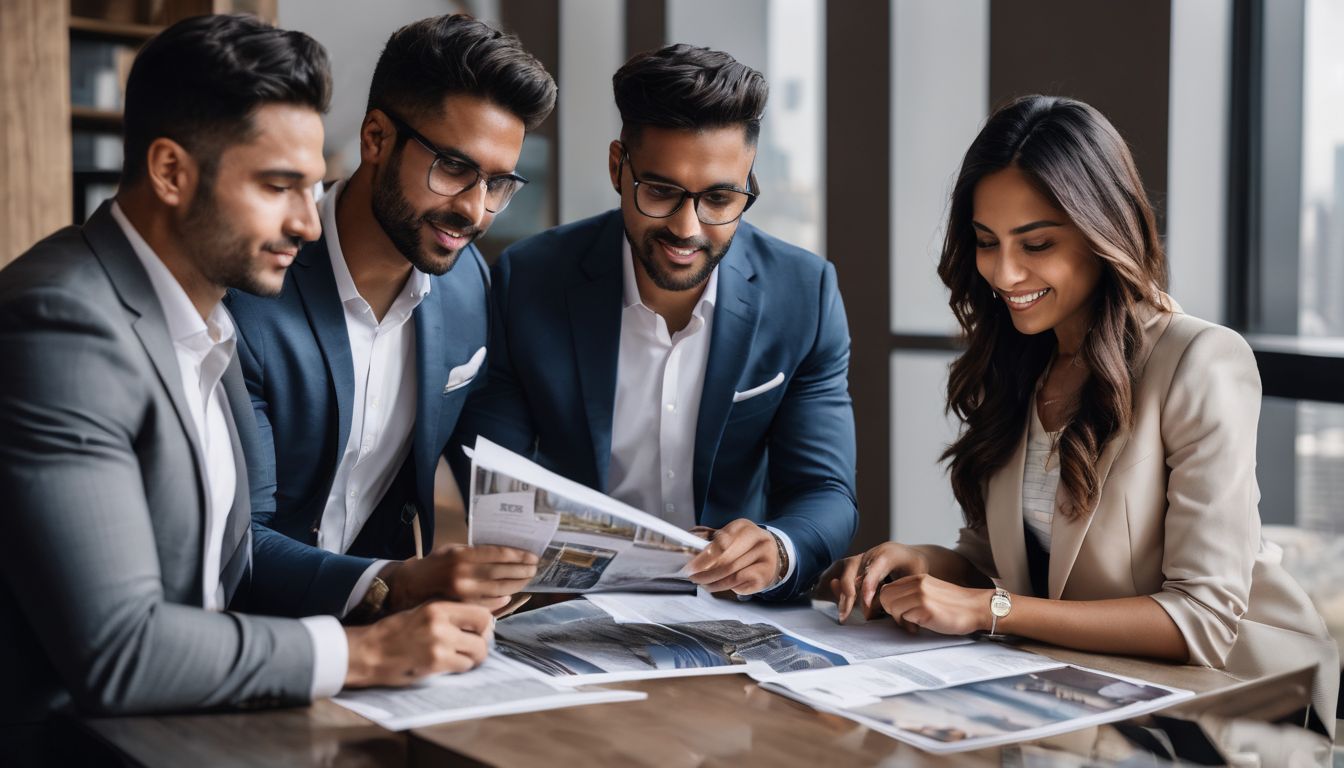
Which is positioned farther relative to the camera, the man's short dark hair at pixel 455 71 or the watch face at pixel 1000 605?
the man's short dark hair at pixel 455 71

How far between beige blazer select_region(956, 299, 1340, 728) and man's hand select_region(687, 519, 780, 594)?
0.43m

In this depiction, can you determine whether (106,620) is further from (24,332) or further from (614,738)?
(614,738)

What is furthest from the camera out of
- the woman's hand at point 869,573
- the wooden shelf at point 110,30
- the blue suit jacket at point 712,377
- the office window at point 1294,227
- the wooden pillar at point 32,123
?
the wooden shelf at point 110,30

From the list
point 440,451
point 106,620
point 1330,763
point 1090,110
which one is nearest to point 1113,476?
point 1330,763

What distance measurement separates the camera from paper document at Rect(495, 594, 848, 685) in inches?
58.0

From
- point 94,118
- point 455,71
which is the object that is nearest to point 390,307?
point 455,71

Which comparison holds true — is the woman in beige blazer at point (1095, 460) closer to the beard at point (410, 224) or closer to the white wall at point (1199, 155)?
the beard at point (410, 224)

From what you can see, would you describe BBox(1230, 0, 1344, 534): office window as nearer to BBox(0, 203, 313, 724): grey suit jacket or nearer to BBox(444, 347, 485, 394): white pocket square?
BBox(444, 347, 485, 394): white pocket square

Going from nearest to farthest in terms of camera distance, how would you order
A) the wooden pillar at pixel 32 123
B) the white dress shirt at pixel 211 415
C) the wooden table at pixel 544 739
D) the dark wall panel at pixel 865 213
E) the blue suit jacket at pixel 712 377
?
the wooden table at pixel 544 739, the white dress shirt at pixel 211 415, the blue suit jacket at pixel 712 377, the dark wall panel at pixel 865 213, the wooden pillar at pixel 32 123

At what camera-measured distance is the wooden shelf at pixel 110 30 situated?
15.3 feet

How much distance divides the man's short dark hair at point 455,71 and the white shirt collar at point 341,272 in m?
0.19

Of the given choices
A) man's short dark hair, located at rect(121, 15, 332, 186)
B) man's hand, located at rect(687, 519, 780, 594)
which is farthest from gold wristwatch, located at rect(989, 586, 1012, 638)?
man's short dark hair, located at rect(121, 15, 332, 186)

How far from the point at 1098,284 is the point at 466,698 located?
1.15 meters

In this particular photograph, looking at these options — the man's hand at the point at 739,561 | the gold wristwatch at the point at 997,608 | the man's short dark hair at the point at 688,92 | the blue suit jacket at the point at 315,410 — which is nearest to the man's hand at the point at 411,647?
the blue suit jacket at the point at 315,410
